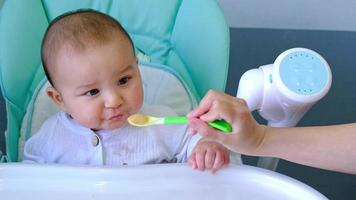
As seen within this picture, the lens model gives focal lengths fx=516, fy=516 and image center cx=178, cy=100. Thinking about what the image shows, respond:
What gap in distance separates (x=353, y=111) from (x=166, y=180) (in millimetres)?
1163

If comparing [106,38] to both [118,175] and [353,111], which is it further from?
[353,111]

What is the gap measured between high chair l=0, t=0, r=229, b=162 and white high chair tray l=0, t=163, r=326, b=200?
10.3 inches

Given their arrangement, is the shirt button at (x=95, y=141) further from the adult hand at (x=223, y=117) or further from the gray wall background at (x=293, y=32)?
the gray wall background at (x=293, y=32)

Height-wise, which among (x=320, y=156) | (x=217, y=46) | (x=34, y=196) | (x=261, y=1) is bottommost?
(x=34, y=196)

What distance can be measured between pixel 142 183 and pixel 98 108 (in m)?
0.16

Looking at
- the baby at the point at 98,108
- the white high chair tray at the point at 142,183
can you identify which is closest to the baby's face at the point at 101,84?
the baby at the point at 98,108

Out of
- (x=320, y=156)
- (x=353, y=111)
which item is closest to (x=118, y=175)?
(x=320, y=156)

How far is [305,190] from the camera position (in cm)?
69

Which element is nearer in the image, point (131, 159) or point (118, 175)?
point (118, 175)

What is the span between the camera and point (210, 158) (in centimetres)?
74

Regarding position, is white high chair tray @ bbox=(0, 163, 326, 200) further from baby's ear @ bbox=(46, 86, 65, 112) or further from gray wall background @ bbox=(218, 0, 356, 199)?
gray wall background @ bbox=(218, 0, 356, 199)

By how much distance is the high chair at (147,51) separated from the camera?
980mm

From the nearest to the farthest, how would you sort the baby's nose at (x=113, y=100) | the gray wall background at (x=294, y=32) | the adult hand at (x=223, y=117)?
the adult hand at (x=223, y=117) < the baby's nose at (x=113, y=100) < the gray wall background at (x=294, y=32)

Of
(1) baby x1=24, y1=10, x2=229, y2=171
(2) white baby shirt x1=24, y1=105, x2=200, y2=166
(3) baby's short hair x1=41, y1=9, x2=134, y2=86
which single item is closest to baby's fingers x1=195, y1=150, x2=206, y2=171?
(1) baby x1=24, y1=10, x2=229, y2=171
